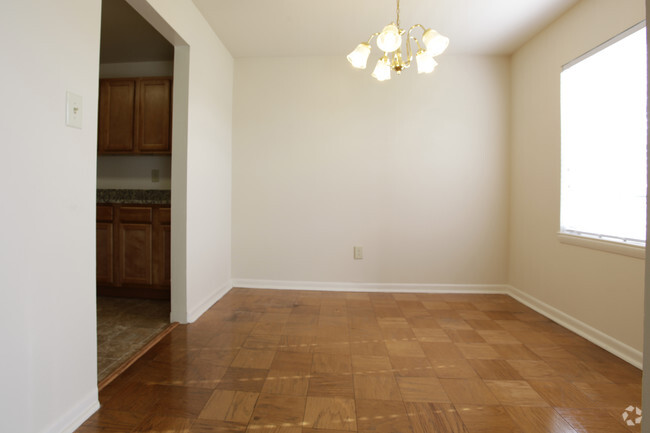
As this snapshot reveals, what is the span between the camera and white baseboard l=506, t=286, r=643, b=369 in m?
1.85

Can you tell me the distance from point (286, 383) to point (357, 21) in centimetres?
263

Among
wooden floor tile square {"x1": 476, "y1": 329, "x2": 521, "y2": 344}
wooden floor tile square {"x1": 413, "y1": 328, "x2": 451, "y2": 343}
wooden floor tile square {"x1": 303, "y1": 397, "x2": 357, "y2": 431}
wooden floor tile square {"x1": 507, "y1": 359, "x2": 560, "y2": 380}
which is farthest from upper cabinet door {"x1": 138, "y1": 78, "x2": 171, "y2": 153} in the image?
wooden floor tile square {"x1": 507, "y1": 359, "x2": 560, "y2": 380}

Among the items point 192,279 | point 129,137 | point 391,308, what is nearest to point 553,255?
point 391,308

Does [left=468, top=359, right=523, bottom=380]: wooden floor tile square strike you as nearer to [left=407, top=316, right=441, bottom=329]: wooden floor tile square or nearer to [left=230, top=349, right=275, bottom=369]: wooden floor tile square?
[left=407, top=316, right=441, bottom=329]: wooden floor tile square

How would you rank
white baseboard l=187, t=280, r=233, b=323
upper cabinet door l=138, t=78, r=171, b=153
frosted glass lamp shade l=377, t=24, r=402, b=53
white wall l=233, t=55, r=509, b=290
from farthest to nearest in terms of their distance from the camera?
1. white wall l=233, t=55, r=509, b=290
2. upper cabinet door l=138, t=78, r=171, b=153
3. white baseboard l=187, t=280, r=233, b=323
4. frosted glass lamp shade l=377, t=24, r=402, b=53

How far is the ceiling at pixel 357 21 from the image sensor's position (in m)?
2.30

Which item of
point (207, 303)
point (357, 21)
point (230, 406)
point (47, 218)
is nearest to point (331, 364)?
point (230, 406)

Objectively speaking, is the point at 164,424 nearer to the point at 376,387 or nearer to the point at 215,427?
the point at 215,427

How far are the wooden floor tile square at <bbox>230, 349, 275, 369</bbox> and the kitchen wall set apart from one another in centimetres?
203

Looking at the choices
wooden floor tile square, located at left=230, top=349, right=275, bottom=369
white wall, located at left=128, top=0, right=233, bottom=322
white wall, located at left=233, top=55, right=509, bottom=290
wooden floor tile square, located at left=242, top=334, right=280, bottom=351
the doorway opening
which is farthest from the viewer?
white wall, located at left=233, top=55, right=509, bottom=290

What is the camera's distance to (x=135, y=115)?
2.89 metres

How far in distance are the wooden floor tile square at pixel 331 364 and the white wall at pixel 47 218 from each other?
1048 mm

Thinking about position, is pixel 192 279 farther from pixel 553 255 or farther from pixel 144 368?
pixel 553 255

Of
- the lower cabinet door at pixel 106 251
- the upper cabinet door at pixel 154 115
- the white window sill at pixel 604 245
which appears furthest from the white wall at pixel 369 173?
the lower cabinet door at pixel 106 251
